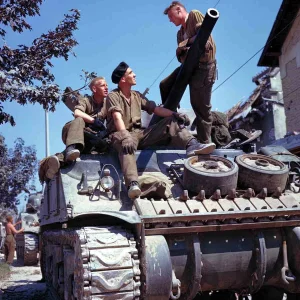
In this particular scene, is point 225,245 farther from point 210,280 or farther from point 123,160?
point 123,160

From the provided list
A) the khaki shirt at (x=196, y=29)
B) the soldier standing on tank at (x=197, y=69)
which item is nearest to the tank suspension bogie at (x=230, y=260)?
the soldier standing on tank at (x=197, y=69)

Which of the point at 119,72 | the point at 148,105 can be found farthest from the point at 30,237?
the point at 119,72

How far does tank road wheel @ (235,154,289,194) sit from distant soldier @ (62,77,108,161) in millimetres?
1866

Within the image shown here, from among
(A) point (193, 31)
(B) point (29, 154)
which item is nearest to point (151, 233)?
(A) point (193, 31)

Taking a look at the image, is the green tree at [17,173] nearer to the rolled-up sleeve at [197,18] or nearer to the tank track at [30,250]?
the tank track at [30,250]

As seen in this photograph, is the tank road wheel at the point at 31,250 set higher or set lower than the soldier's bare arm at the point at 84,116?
lower

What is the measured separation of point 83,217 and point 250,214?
5.42 ft

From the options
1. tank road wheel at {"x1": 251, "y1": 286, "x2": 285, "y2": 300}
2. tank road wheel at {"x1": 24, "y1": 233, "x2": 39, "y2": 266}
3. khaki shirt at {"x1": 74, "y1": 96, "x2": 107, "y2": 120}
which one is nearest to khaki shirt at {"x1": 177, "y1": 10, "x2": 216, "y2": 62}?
khaki shirt at {"x1": 74, "y1": 96, "x2": 107, "y2": 120}

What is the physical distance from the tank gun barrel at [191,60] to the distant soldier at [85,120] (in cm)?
85

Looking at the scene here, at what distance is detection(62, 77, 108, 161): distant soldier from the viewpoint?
225 inches

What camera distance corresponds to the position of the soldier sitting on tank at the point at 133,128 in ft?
17.9

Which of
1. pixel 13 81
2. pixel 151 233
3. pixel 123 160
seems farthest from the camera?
pixel 13 81

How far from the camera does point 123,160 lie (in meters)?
5.44

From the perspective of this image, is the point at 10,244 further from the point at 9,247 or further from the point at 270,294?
the point at 270,294
